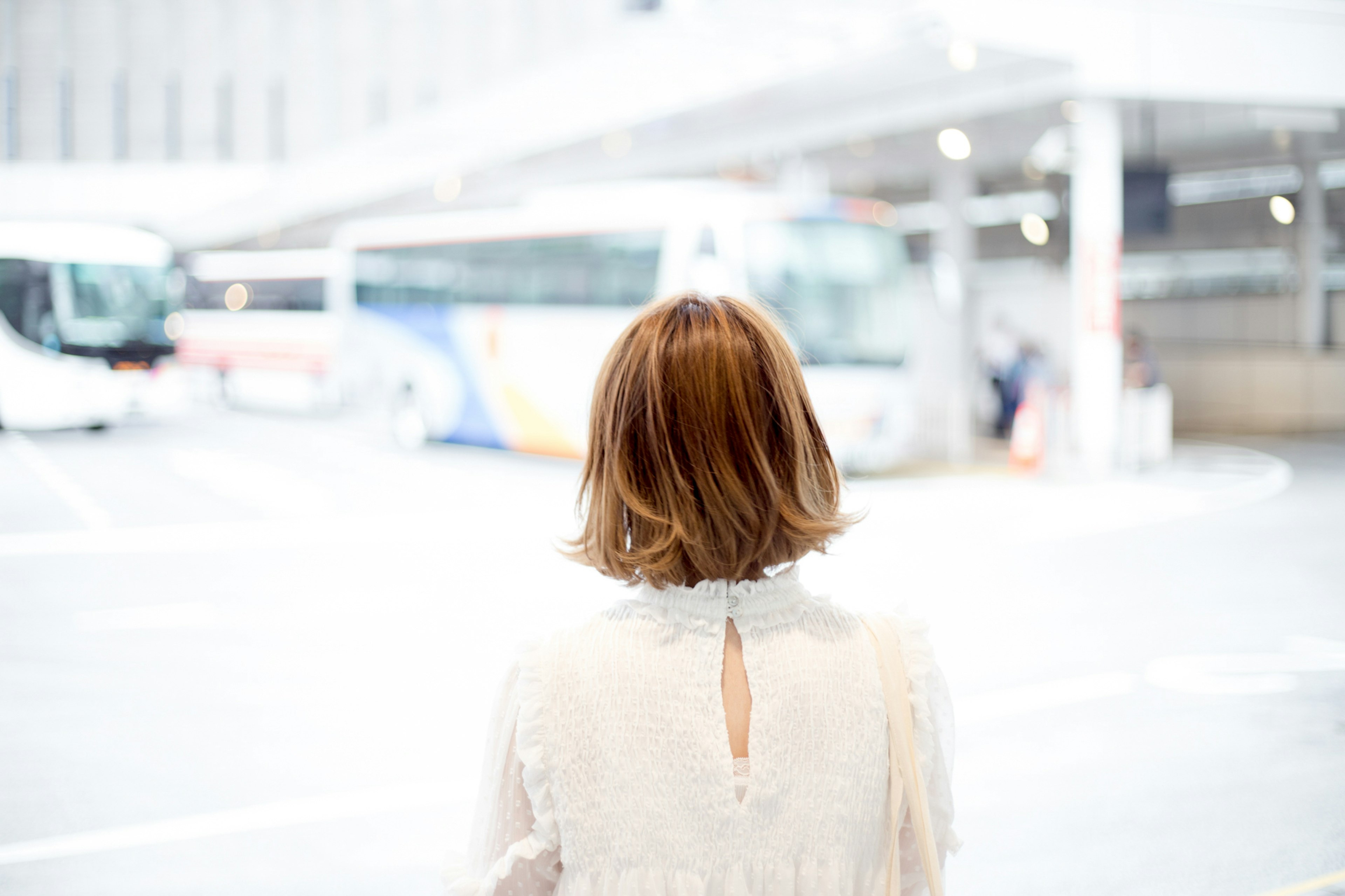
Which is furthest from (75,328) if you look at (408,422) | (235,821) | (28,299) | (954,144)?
(235,821)

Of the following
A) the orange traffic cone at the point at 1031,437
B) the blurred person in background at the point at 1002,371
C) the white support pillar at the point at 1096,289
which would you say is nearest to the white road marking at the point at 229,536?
the orange traffic cone at the point at 1031,437

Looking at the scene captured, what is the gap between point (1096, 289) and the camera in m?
14.4

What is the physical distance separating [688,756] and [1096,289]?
1407 centimetres

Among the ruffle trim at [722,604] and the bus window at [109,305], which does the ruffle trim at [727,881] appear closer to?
the ruffle trim at [722,604]

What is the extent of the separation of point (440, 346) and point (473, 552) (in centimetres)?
825

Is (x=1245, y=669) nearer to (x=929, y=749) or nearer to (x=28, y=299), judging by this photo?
(x=929, y=749)

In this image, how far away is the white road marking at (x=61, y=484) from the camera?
Result: 10.9 meters

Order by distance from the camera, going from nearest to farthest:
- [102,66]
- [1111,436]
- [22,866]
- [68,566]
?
[22,866] < [68,566] < [1111,436] < [102,66]

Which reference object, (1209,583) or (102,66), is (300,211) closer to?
(102,66)

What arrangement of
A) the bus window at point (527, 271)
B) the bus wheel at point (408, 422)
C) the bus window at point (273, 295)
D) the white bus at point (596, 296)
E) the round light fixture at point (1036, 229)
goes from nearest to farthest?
the white bus at point (596, 296)
the bus window at point (527, 271)
the bus wheel at point (408, 422)
the round light fixture at point (1036, 229)
the bus window at point (273, 295)

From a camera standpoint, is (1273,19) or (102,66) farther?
(102,66)

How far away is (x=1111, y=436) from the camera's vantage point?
14.6 metres

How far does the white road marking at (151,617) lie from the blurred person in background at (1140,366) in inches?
497

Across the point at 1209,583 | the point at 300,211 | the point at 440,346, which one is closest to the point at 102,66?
the point at 300,211
